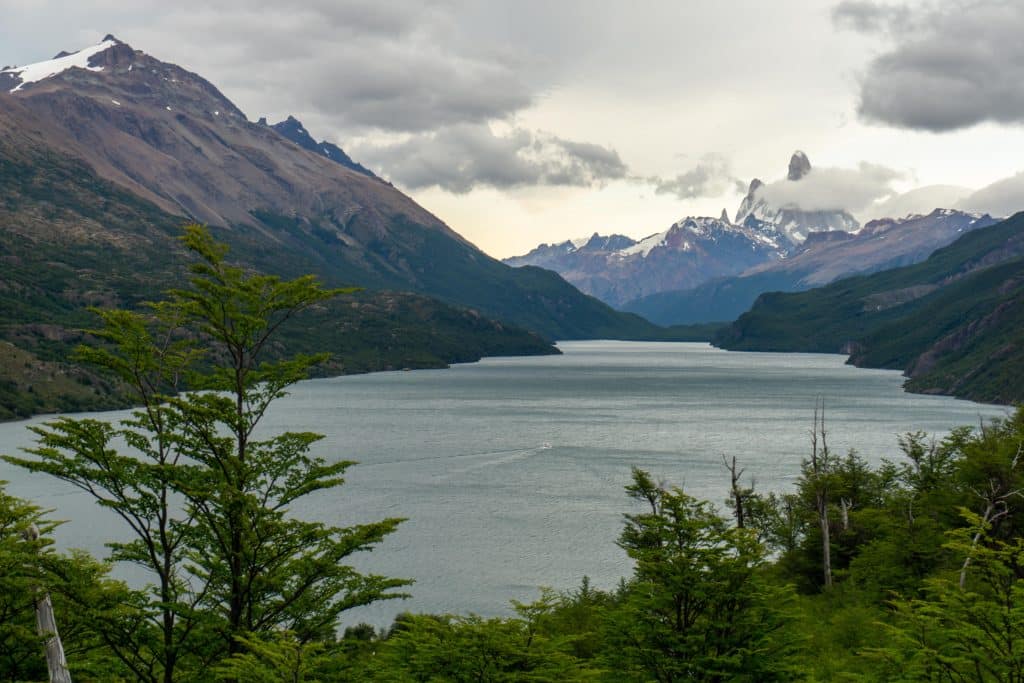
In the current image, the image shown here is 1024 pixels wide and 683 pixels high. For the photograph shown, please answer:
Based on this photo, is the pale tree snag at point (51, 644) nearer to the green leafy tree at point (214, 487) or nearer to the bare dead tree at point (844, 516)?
the green leafy tree at point (214, 487)

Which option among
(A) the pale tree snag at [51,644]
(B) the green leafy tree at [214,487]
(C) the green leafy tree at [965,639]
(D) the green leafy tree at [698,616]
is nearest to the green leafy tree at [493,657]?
(B) the green leafy tree at [214,487]

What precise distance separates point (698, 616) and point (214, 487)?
20895 millimetres

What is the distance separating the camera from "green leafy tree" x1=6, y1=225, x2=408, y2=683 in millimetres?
29844

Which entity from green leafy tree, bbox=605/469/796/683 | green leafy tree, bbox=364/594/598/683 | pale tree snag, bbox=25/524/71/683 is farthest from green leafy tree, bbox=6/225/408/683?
green leafy tree, bbox=605/469/796/683

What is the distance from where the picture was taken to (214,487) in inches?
1169

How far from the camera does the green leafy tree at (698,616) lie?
34.2 metres

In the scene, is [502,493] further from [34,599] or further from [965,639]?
[965,639]

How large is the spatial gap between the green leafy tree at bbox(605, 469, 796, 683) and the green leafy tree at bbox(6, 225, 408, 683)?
10.9m

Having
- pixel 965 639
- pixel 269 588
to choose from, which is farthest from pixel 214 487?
pixel 965 639

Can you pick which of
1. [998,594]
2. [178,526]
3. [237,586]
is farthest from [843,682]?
[178,526]

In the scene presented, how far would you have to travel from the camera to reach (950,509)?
61.2 meters

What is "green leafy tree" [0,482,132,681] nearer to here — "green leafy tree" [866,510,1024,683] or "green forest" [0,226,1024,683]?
"green forest" [0,226,1024,683]

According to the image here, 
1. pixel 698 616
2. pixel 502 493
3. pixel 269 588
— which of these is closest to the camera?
pixel 269 588

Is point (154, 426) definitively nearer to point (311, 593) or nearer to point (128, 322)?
point (128, 322)
